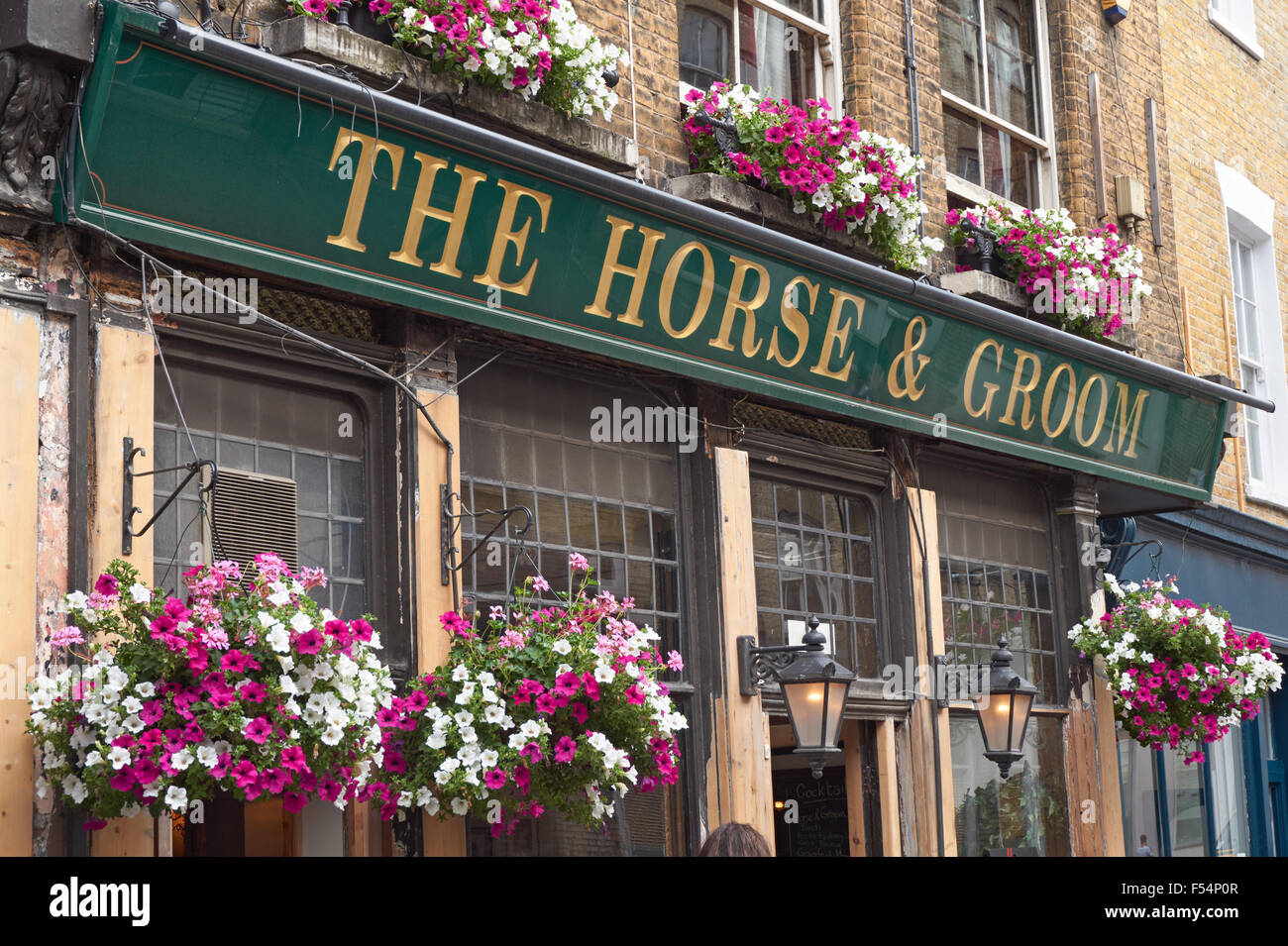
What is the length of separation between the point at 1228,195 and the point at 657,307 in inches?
331

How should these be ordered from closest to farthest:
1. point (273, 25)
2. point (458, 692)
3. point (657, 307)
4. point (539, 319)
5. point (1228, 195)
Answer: point (458, 692), point (273, 25), point (539, 319), point (657, 307), point (1228, 195)

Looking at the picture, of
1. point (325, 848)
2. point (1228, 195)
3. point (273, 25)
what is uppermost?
point (1228, 195)

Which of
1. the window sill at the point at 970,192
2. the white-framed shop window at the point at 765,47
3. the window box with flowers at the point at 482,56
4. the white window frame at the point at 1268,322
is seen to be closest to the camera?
the window box with flowers at the point at 482,56

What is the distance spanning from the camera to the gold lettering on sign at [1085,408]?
10484 mm

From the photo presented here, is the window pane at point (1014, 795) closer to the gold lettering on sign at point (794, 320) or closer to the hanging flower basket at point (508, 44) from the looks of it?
the gold lettering on sign at point (794, 320)

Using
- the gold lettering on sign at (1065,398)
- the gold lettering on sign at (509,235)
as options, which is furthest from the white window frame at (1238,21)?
the gold lettering on sign at (509,235)

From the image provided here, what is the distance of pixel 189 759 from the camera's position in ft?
16.3

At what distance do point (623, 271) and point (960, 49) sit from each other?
4.73m

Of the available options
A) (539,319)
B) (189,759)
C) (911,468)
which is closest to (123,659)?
(189,759)

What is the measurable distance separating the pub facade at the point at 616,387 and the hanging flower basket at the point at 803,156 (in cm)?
17

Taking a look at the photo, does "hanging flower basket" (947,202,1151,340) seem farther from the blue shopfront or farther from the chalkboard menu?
the chalkboard menu

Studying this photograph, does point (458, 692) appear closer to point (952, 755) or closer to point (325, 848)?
→ point (325, 848)

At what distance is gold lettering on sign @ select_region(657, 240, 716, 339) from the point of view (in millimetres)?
7633

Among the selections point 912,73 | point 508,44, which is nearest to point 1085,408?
point 912,73
